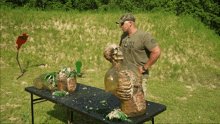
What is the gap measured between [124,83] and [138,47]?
1.24 m

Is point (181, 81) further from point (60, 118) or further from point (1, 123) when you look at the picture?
point (1, 123)

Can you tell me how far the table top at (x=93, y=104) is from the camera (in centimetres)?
216

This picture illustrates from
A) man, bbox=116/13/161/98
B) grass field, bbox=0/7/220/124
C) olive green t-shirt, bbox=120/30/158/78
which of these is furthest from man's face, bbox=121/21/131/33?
grass field, bbox=0/7/220/124

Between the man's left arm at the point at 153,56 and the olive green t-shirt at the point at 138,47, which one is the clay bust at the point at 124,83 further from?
the olive green t-shirt at the point at 138,47

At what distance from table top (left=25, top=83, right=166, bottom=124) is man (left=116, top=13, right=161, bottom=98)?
67 cm

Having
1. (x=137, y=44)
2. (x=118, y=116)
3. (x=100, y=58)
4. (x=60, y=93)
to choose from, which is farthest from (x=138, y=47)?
(x=100, y=58)

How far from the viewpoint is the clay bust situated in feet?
6.47

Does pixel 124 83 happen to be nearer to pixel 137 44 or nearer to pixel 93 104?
pixel 93 104

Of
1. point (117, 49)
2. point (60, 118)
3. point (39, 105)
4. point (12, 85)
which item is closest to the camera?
point (117, 49)

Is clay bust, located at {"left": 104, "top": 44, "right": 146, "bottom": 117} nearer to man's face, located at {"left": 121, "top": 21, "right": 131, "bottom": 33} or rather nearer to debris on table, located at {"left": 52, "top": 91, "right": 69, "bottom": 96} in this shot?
man's face, located at {"left": 121, "top": 21, "right": 131, "bottom": 33}

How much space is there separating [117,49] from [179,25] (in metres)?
9.81

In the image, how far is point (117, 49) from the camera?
6.77 feet

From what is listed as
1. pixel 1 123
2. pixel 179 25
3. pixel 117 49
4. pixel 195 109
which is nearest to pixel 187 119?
pixel 195 109

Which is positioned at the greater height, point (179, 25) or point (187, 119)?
point (179, 25)
